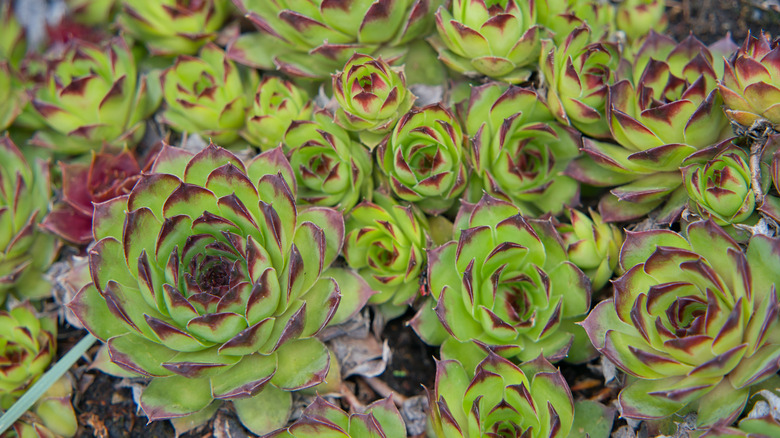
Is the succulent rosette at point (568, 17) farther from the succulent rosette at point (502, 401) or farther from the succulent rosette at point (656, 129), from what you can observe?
the succulent rosette at point (502, 401)

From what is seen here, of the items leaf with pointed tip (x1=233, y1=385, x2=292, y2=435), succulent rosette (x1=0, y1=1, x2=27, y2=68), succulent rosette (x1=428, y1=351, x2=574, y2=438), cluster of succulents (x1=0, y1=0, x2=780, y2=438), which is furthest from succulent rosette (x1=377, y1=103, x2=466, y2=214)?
succulent rosette (x1=0, y1=1, x2=27, y2=68)

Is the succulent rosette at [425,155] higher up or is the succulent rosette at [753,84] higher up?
the succulent rosette at [753,84]

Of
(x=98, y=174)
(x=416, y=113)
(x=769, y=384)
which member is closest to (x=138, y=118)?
(x=98, y=174)

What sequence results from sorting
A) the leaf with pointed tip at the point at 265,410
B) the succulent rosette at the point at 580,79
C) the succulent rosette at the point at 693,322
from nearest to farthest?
the succulent rosette at the point at 693,322 < the leaf with pointed tip at the point at 265,410 < the succulent rosette at the point at 580,79

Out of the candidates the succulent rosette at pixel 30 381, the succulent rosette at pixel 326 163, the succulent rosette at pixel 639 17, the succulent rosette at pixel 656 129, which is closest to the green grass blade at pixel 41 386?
the succulent rosette at pixel 30 381

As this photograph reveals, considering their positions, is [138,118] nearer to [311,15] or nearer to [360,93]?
[311,15]

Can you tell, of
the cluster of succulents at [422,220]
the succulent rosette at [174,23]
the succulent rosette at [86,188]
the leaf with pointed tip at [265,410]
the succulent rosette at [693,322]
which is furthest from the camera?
the succulent rosette at [174,23]

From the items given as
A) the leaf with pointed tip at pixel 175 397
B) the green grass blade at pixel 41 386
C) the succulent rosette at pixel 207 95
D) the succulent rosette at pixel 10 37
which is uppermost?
the succulent rosette at pixel 207 95
